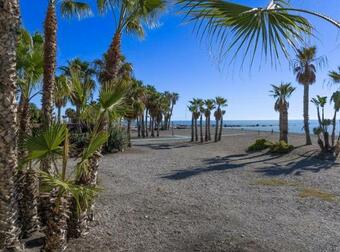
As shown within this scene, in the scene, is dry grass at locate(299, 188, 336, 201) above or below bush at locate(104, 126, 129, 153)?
below

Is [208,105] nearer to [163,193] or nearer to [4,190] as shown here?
[163,193]

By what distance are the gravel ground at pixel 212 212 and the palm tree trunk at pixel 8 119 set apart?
1.78m

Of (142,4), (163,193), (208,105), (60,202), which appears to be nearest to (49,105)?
(60,202)

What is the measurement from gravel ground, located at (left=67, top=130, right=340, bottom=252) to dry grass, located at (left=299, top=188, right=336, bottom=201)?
6.1 inches

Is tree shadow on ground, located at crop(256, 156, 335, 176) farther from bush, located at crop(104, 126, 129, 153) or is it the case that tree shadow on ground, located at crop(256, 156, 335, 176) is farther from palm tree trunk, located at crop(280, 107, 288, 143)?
bush, located at crop(104, 126, 129, 153)

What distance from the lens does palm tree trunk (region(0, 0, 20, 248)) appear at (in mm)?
4656

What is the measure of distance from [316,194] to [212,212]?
5225mm

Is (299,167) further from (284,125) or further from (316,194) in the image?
(284,125)

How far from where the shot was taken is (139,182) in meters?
14.5

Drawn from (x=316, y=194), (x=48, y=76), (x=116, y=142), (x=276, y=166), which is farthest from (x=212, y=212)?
(x=116, y=142)

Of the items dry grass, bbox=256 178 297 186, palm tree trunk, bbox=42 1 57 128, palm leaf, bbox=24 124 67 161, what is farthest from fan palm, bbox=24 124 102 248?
dry grass, bbox=256 178 297 186

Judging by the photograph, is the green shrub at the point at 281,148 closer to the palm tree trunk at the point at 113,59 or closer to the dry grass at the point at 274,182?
the dry grass at the point at 274,182

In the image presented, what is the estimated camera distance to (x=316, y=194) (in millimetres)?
12484

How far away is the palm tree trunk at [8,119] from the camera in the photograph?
466 cm
